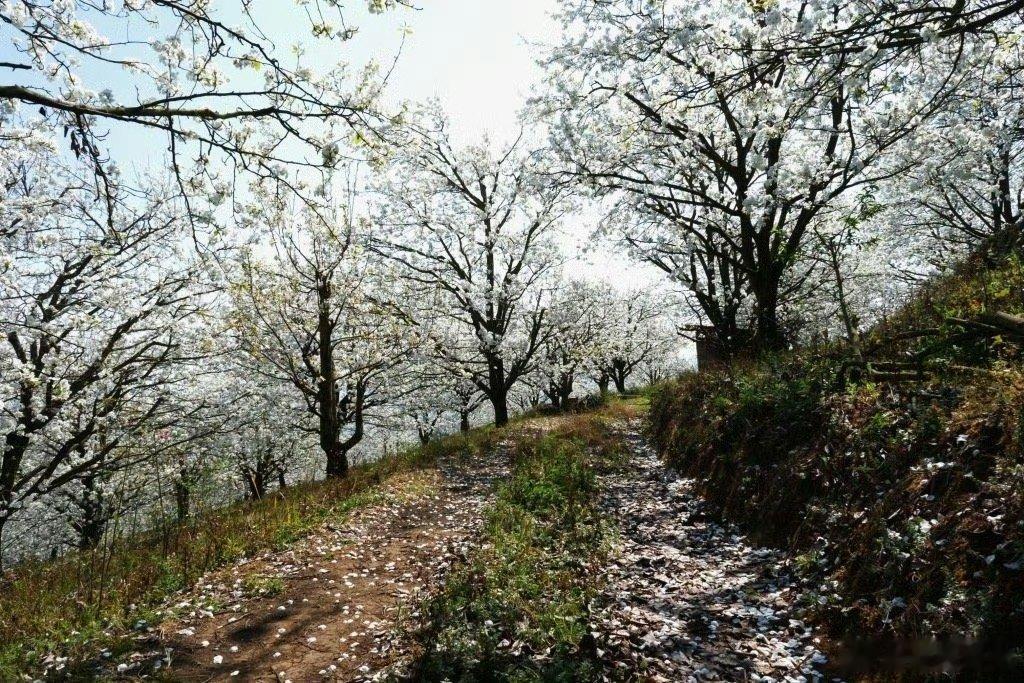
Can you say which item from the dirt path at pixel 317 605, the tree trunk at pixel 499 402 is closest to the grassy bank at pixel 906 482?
the dirt path at pixel 317 605

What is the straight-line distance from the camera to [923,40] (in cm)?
559

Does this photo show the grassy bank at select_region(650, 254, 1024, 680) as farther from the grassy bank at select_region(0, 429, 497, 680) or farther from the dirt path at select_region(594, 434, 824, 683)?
the grassy bank at select_region(0, 429, 497, 680)

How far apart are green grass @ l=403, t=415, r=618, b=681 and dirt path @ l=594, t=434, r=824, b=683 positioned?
0.37 meters

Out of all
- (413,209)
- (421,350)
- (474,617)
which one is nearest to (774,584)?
(474,617)

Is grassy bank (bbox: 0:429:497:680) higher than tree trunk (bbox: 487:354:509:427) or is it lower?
lower

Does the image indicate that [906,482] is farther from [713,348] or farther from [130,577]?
[713,348]

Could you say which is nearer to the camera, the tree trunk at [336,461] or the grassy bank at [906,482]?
the grassy bank at [906,482]

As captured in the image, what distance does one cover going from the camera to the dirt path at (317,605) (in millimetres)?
5941

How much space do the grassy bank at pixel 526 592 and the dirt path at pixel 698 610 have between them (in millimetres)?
377

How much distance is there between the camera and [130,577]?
8156mm

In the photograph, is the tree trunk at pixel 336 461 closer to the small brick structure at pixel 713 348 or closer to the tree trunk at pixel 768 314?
the small brick structure at pixel 713 348

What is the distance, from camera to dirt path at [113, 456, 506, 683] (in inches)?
234

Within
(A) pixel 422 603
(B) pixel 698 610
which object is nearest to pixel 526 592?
(A) pixel 422 603

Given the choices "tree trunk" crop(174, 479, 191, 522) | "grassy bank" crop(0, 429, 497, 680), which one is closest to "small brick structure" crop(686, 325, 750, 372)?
"grassy bank" crop(0, 429, 497, 680)
